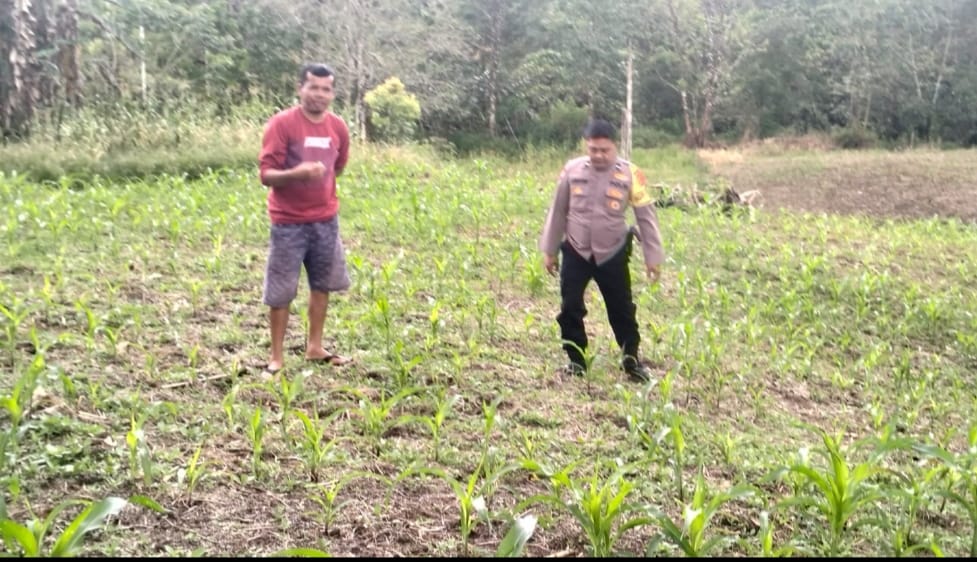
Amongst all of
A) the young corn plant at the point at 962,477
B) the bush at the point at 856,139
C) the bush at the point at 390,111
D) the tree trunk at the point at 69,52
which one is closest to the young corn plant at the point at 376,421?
the young corn plant at the point at 962,477

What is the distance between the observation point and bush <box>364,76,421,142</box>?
19984mm

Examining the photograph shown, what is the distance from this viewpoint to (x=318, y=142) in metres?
4.02

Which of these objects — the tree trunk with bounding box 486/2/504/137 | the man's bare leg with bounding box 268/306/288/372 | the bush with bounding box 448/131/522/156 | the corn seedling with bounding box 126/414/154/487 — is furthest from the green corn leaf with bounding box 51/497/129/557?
the tree trunk with bounding box 486/2/504/137

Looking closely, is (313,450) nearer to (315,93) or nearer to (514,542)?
(514,542)

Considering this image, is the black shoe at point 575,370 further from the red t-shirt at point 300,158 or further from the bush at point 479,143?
the bush at point 479,143

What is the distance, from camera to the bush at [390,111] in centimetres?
1998

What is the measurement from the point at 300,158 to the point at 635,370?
224 centimetres

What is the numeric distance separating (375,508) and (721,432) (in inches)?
77.5

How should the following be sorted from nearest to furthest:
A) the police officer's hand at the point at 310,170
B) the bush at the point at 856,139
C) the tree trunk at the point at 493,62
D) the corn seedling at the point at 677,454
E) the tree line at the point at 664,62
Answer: the corn seedling at the point at 677,454 < the police officer's hand at the point at 310,170 < the tree line at the point at 664,62 < the bush at the point at 856,139 < the tree trunk at the point at 493,62

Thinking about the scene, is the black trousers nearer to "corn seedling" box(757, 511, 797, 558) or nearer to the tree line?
"corn seedling" box(757, 511, 797, 558)

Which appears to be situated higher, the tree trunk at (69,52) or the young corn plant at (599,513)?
the tree trunk at (69,52)

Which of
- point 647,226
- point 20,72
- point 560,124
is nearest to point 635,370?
point 647,226

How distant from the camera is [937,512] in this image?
10.4 ft

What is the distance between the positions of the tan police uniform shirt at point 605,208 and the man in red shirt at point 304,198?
4.15ft
